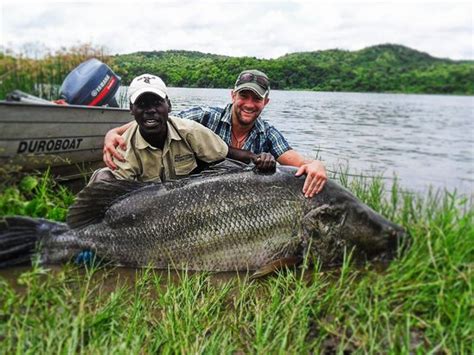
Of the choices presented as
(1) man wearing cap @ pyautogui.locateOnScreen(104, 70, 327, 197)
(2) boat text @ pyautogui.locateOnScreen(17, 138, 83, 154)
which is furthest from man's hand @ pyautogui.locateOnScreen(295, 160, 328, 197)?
(2) boat text @ pyautogui.locateOnScreen(17, 138, 83, 154)

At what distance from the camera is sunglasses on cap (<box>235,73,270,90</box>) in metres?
5.33

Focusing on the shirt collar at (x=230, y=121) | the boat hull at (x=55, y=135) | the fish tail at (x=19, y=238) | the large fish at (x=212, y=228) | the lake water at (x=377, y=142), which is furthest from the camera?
the lake water at (x=377, y=142)

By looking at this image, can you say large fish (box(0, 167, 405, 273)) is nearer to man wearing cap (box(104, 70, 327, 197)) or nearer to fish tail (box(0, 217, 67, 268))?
fish tail (box(0, 217, 67, 268))

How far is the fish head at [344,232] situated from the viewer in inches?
159

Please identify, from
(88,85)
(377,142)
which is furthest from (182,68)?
(377,142)

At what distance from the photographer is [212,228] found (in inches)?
156

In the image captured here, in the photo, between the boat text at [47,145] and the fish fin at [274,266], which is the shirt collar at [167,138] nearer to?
the fish fin at [274,266]

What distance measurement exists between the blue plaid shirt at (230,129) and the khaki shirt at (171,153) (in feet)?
2.39

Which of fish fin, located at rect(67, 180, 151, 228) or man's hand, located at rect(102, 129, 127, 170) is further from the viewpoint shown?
man's hand, located at rect(102, 129, 127, 170)

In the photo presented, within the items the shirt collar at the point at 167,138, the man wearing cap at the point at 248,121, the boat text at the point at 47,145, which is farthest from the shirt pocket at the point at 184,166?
the boat text at the point at 47,145

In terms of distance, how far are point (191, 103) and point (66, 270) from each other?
315 cm

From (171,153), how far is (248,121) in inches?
42.4

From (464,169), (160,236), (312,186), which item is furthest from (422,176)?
(160,236)

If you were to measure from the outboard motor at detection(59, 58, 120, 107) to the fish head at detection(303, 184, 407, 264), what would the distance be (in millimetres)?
4461
